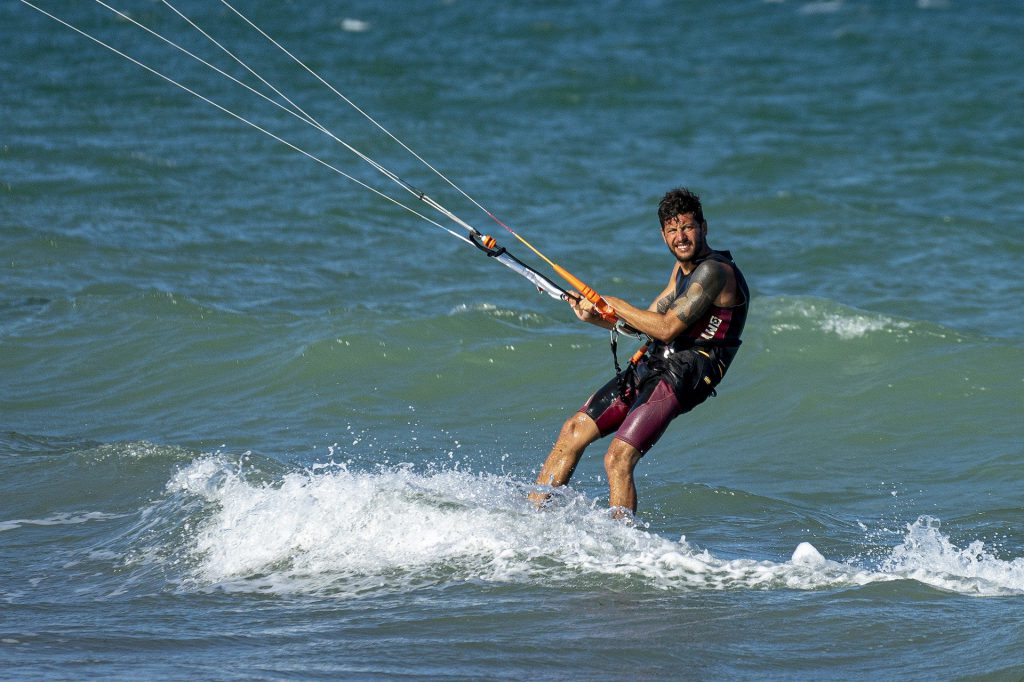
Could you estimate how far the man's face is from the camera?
21.0 feet

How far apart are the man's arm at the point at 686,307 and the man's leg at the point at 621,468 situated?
0.54 meters

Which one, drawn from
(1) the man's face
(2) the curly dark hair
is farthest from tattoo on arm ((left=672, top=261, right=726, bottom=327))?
(2) the curly dark hair

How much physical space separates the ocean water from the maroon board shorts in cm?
42

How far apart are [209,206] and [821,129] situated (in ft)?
30.7

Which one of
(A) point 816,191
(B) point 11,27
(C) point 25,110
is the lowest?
(A) point 816,191

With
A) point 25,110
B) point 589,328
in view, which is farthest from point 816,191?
point 25,110

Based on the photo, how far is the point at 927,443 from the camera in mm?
9070

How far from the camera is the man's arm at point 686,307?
6.34 metres

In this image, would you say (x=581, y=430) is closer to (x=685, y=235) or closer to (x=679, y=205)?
(x=685, y=235)

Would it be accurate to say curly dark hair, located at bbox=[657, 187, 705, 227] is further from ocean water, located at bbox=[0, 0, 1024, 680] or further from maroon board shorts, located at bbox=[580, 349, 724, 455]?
ocean water, located at bbox=[0, 0, 1024, 680]

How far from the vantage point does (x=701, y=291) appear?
633 cm

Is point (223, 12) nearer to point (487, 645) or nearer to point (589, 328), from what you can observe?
point (589, 328)

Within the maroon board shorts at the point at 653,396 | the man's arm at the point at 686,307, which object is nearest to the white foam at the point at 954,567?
the maroon board shorts at the point at 653,396

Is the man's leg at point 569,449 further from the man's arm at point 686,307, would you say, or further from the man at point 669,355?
the man's arm at point 686,307
